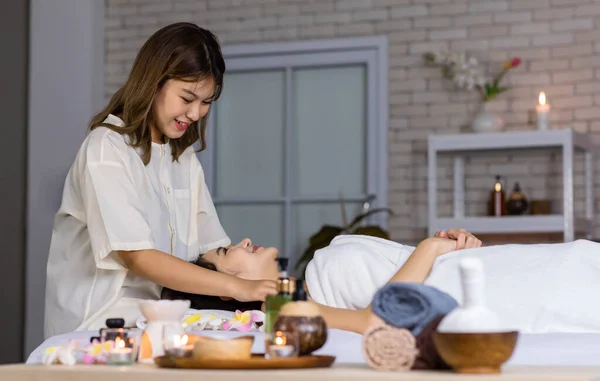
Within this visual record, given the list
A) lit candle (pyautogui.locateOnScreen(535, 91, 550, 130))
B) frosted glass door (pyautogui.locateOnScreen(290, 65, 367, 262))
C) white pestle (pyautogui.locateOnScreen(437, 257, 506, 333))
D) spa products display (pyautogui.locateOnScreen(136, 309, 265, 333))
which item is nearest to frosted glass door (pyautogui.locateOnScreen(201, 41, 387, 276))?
frosted glass door (pyautogui.locateOnScreen(290, 65, 367, 262))

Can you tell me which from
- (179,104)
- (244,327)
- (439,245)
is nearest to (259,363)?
(244,327)

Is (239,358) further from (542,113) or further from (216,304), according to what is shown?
(542,113)

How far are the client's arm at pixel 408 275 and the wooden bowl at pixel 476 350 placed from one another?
970mm

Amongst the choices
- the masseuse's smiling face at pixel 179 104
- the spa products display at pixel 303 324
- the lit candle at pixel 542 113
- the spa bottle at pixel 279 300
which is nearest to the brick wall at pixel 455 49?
the lit candle at pixel 542 113

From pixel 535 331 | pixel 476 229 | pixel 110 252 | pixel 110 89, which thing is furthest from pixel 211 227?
pixel 110 89

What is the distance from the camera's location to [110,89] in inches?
244

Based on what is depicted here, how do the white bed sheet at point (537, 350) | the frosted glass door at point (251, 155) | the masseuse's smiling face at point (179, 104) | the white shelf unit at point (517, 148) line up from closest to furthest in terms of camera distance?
the white bed sheet at point (537, 350) → the masseuse's smiling face at point (179, 104) → the white shelf unit at point (517, 148) → the frosted glass door at point (251, 155)

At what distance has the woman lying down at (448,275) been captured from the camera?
2.41 m

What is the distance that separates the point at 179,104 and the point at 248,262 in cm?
50

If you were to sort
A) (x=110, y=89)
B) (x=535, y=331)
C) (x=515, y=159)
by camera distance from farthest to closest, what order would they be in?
(x=110, y=89) < (x=515, y=159) < (x=535, y=331)

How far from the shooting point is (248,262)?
285 centimetres

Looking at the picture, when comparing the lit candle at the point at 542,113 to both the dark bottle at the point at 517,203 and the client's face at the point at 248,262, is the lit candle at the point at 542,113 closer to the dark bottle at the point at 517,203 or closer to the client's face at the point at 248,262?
the dark bottle at the point at 517,203

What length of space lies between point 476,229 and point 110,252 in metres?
2.85

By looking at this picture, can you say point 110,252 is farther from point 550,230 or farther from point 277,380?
point 550,230
